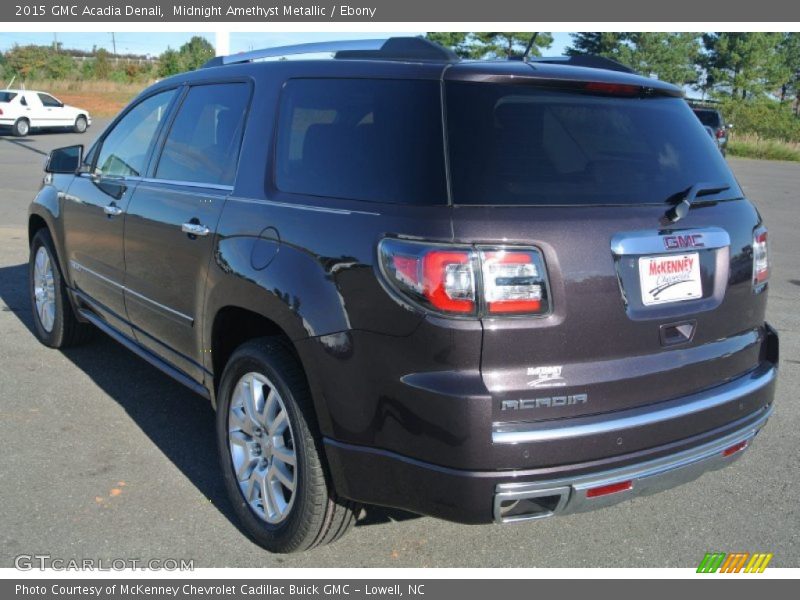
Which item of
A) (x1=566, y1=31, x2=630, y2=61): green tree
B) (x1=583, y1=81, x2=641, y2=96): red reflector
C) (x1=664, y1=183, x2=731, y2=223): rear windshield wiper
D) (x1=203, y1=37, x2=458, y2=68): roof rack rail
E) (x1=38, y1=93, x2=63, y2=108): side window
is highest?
(x1=566, y1=31, x2=630, y2=61): green tree

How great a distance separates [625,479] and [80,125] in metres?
33.0

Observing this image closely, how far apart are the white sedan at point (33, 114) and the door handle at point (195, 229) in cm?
2943

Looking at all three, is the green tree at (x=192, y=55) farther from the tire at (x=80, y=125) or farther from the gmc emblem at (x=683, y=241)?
the gmc emblem at (x=683, y=241)

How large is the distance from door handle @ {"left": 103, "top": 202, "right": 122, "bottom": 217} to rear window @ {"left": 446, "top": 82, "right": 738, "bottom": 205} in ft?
7.85

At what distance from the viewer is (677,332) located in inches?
113

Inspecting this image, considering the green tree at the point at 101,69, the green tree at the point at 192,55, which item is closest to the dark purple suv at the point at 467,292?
the green tree at the point at 192,55

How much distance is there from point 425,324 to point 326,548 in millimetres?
1273

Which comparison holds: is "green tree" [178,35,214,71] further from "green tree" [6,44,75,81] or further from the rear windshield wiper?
the rear windshield wiper

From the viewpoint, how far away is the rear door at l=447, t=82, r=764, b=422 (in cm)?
259

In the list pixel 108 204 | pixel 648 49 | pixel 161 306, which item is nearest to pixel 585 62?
pixel 161 306

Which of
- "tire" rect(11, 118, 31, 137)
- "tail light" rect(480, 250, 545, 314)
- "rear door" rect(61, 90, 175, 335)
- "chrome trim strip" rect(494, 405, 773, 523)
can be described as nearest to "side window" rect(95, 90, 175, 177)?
"rear door" rect(61, 90, 175, 335)

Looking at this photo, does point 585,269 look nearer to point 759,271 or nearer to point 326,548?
point 759,271

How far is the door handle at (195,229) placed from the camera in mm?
3557

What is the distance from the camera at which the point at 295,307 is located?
2943mm
